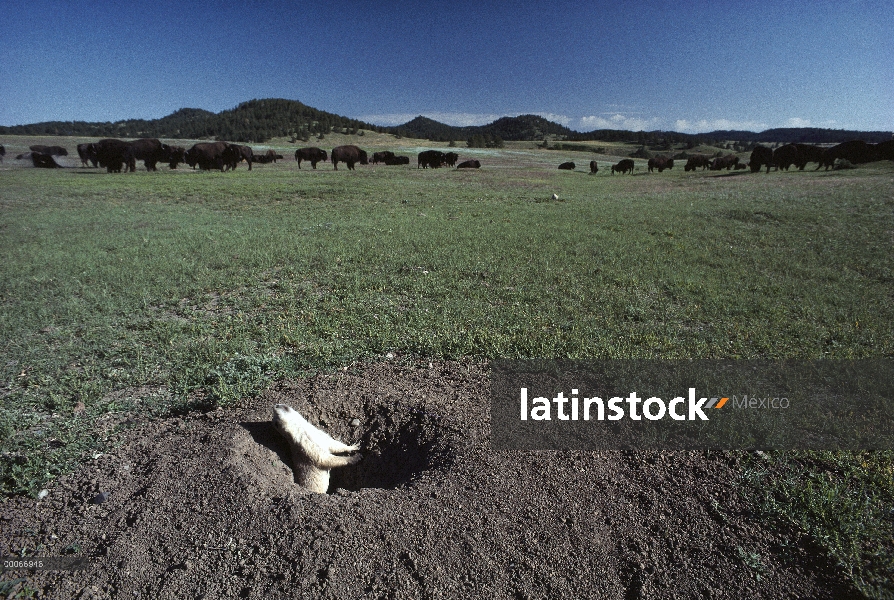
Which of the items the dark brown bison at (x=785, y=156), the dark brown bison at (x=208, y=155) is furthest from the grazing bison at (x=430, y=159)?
the dark brown bison at (x=785, y=156)

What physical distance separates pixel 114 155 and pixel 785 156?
44.8 m

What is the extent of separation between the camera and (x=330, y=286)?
23.1ft

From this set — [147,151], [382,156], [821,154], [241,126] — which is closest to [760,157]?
[821,154]

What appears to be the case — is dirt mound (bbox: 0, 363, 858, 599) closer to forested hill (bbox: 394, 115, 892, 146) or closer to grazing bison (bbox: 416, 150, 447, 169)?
grazing bison (bbox: 416, 150, 447, 169)

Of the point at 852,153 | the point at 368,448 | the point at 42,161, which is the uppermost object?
the point at 852,153

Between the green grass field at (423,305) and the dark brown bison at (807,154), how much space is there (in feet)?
76.9

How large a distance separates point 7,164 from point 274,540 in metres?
42.2

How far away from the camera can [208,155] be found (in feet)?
111

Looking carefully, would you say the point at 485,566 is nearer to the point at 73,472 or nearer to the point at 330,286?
the point at 73,472

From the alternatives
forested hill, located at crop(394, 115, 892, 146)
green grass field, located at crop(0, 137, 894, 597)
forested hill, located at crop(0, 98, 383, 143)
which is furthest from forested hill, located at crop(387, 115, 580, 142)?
green grass field, located at crop(0, 137, 894, 597)

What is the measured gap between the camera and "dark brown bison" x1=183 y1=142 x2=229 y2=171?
1332 inches

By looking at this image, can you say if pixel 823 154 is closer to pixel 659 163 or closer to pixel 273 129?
pixel 659 163

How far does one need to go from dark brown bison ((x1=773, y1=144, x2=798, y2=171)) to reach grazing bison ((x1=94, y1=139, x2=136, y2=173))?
43469 millimetres

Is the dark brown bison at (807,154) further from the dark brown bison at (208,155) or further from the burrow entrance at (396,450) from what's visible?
the dark brown bison at (208,155)
